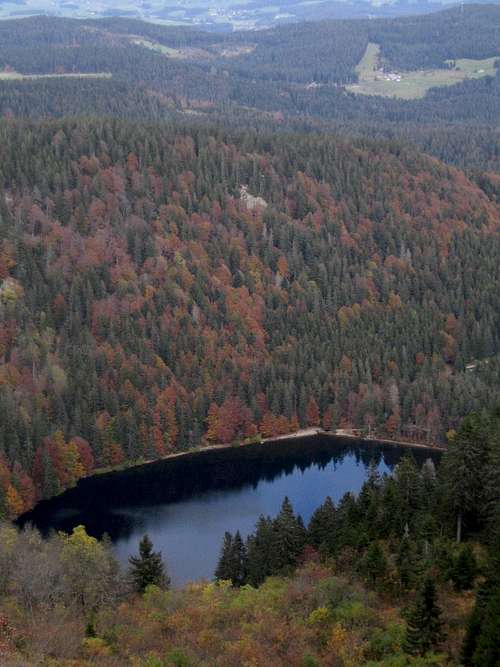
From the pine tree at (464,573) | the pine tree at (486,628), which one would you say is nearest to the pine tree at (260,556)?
the pine tree at (464,573)

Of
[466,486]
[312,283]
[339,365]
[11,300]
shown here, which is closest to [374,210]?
[312,283]

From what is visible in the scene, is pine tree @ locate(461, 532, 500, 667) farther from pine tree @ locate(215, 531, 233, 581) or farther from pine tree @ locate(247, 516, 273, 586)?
pine tree @ locate(215, 531, 233, 581)

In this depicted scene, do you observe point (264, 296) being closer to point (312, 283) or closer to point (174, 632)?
point (312, 283)

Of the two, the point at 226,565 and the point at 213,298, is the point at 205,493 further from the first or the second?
the point at 213,298

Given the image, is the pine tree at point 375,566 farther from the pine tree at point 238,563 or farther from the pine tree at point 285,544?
the pine tree at point 238,563

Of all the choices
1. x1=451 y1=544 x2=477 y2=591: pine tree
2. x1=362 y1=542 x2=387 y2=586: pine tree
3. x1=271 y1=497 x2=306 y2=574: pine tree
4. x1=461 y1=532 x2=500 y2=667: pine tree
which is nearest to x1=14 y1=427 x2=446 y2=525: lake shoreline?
x1=271 y1=497 x2=306 y2=574: pine tree

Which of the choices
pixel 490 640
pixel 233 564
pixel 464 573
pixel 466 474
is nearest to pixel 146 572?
pixel 233 564
